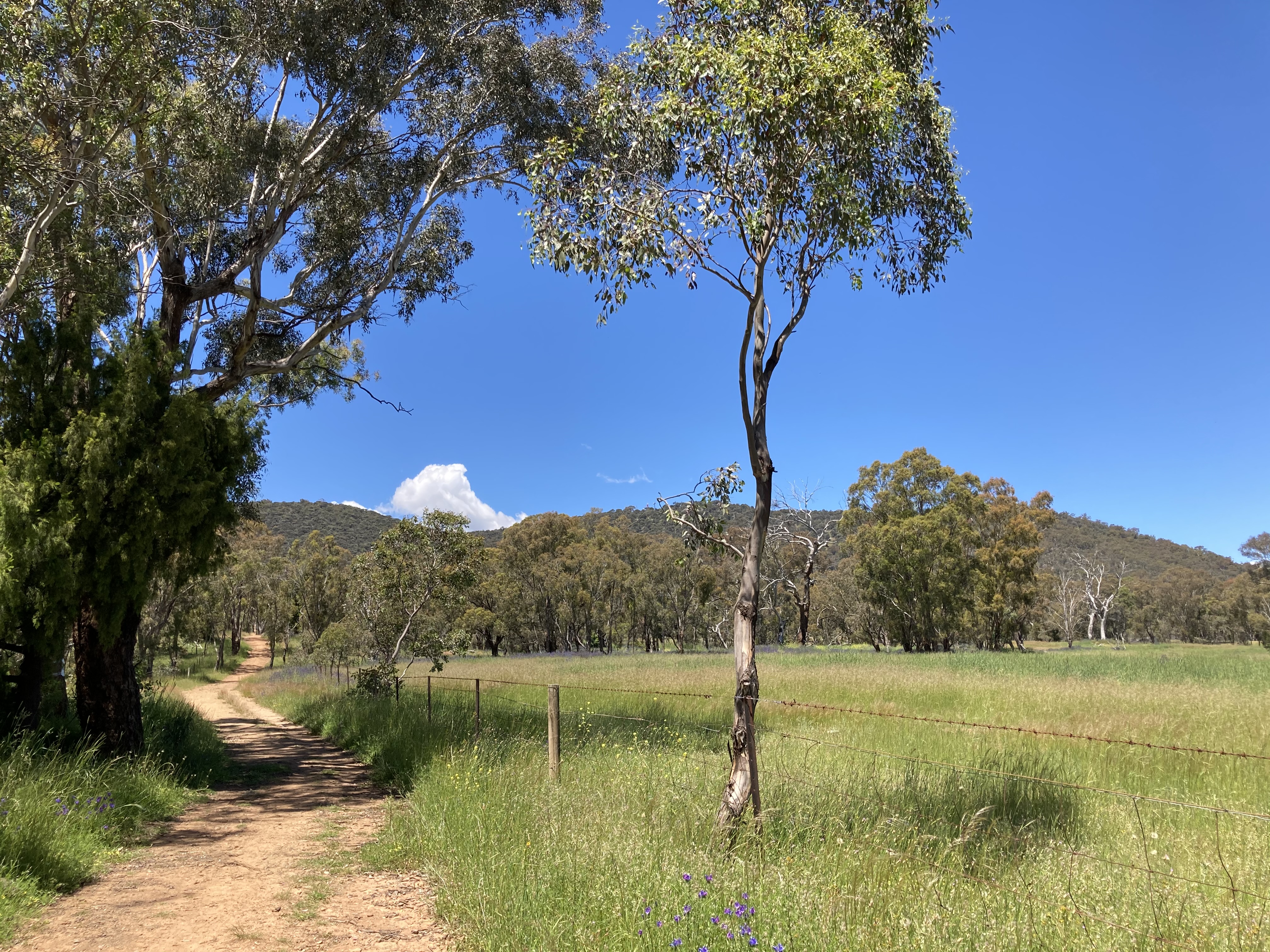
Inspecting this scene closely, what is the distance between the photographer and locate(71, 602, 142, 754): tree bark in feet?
31.9

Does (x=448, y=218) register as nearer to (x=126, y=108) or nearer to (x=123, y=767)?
(x=126, y=108)

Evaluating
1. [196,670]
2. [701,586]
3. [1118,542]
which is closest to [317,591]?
[196,670]

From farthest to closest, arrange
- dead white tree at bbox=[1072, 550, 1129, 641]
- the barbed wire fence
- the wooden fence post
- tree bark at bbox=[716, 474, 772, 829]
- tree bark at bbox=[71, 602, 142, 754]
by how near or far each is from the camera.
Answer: dead white tree at bbox=[1072, 550, 1129, 641]
tree bark at bbox=[71, 602, 142, 754]
the wooden fence post
tree bark at bbox=[716, 474, 772, 829]
the barbed wire fence

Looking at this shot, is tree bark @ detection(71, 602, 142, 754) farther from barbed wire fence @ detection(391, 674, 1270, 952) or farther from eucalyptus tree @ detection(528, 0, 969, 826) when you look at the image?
eucalyptus tree @ detection(528, 0, 969, 826)

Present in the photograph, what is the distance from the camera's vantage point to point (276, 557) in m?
57.2

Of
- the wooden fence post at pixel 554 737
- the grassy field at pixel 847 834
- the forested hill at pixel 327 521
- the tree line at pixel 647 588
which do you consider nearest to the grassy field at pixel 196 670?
the tree line at pixel 647 588

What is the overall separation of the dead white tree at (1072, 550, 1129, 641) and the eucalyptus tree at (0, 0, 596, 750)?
66271 mm

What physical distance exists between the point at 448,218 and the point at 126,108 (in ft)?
26.5

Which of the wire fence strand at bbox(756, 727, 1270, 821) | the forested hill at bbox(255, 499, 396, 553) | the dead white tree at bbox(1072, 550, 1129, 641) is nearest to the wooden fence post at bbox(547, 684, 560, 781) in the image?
the wire fence strand at bbox(756, 727, 1270, 821)

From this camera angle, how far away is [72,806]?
268 inches

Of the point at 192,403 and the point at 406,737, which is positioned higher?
the point at 192,403

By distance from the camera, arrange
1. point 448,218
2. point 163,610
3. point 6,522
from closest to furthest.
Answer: point 6,522, point 448,218, point 163,610

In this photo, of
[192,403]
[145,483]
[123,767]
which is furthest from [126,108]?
[123,767]

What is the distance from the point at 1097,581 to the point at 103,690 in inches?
2830
